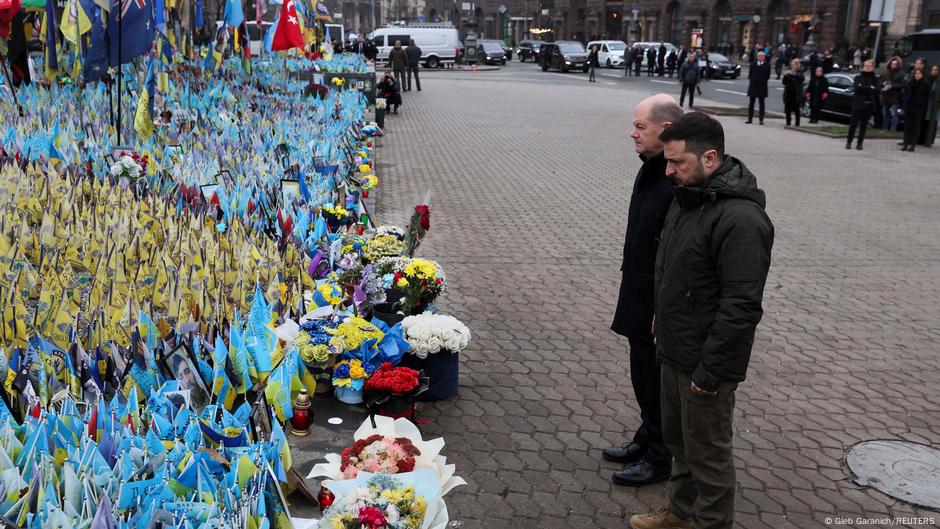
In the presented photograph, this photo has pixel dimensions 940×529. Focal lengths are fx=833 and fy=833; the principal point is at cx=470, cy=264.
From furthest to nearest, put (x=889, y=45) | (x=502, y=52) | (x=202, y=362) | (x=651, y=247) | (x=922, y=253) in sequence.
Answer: (x=502, y=52), (x=889, y=45), (x=922, y=253), (x=651, y=247), (x=202, y=362)

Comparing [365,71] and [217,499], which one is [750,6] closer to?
[365,71]

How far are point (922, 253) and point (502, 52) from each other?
45788 millimetres

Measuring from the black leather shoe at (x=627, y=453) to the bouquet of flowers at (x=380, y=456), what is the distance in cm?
161

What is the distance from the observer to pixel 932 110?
17688 millimetres

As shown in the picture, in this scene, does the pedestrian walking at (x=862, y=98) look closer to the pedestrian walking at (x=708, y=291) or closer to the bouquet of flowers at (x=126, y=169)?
the bouquet of flowers at (x=126, y=169)

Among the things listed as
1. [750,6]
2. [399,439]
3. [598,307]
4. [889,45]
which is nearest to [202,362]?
[399,439]

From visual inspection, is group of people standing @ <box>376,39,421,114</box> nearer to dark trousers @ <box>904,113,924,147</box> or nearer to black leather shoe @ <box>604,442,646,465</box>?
dark trousers @ <box>904,113,924,147</box>

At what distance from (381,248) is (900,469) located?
3.70 meters

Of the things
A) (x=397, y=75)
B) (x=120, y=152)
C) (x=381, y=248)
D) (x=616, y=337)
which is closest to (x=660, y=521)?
(x=616, y=337)

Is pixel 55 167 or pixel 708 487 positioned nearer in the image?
pixel 708 487

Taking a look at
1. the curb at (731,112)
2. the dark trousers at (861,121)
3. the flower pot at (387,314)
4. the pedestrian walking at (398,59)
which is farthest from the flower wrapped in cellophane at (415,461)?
the pedestrian walking at (398,59)

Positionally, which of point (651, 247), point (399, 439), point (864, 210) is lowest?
point (864, 210)

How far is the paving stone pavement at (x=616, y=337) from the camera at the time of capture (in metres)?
4.40

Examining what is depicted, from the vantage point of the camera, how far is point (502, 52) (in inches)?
2099
